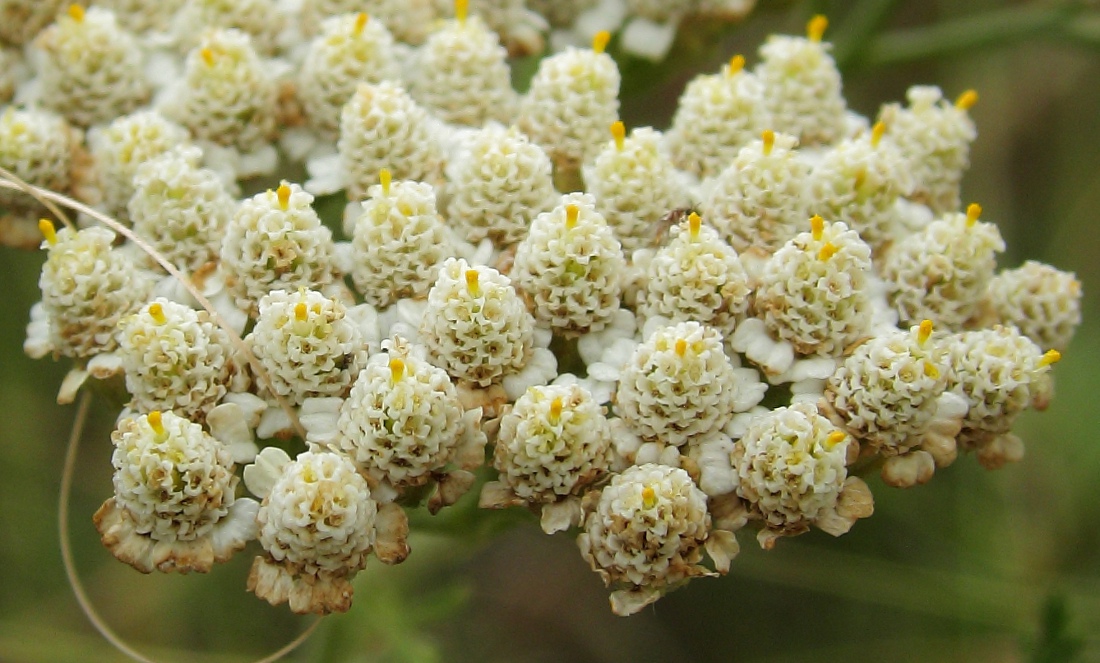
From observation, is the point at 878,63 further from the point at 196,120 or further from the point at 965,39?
the point at 196,120

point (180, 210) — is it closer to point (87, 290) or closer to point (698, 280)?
Result: point (87, 290)

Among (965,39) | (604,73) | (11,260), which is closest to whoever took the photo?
(604,73)

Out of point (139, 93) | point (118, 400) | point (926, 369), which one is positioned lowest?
point (118, 400)

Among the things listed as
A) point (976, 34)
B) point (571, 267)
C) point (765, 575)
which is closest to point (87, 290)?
point (571, 267)

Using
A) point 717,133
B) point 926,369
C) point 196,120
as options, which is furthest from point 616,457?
point 196,120

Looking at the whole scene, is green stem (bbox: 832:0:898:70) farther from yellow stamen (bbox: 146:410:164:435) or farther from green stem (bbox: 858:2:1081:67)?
yellow stamen (bbox: 146:410:164:435)

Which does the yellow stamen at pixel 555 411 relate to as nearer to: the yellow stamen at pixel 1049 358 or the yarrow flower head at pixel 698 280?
the yarrow flower head at pixel 698 280

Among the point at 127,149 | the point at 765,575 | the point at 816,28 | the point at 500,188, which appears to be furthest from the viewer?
the point at 765,575
